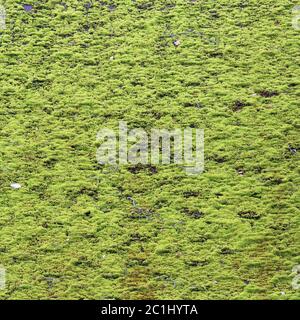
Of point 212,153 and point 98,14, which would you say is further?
point 98,14

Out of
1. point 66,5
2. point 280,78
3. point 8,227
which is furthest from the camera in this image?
point 66,5

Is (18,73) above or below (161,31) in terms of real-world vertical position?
below

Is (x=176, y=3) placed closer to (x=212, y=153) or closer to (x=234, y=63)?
(x=234, y=63)

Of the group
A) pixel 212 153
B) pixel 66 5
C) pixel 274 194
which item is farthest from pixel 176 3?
pixel 274 194

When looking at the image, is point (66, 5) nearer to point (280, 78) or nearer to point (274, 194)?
point (280, 78)

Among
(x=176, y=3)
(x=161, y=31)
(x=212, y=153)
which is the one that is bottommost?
(x=212, y=153)

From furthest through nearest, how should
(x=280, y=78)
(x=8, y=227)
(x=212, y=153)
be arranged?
(x=280, y=78) → (x=212, y=153) → (x=8, y=227)
